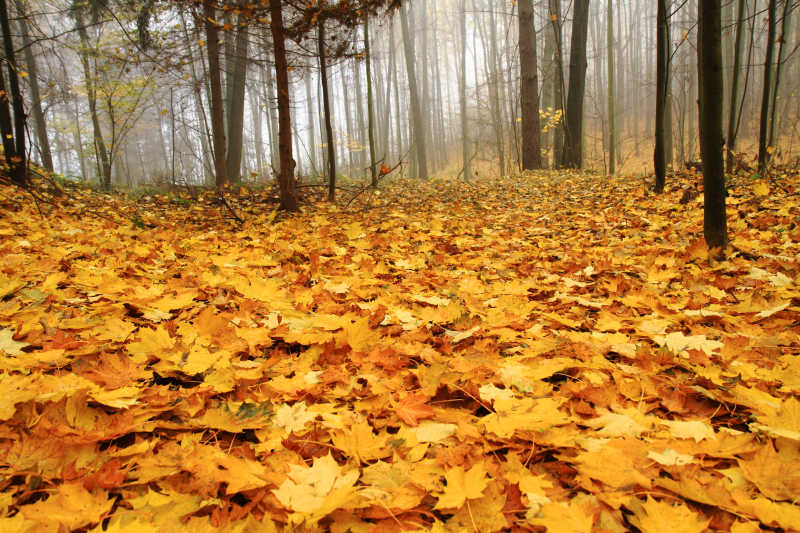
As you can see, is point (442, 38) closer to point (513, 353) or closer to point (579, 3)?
point (579, 3)

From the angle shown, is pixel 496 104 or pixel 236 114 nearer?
pixel 236 114

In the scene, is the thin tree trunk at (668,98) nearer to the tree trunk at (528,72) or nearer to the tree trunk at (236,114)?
the tree trunk at (528,72)

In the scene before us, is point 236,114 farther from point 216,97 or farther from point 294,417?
point 294,417

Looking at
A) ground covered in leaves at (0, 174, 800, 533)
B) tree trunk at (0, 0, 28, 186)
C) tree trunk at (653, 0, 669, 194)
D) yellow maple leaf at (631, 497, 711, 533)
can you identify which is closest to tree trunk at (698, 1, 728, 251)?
ground covered in leaves at (0, 174, 800, 533)

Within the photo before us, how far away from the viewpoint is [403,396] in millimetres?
1207

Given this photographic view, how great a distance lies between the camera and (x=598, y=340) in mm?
1539

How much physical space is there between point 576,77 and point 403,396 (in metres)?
9.59

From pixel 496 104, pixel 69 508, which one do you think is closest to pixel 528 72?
pixel 496 104

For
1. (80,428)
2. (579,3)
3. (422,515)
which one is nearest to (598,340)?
(422,515)

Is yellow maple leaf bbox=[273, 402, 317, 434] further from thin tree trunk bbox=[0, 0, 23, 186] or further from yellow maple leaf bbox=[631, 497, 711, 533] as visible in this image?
thin tree trunk bbox=[0, 0, 23, 186]

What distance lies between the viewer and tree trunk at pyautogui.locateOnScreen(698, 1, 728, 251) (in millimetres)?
2423

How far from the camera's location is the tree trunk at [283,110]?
497 centimetres

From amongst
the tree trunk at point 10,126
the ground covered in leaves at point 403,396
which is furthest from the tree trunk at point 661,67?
the tree trunk at point 10,126

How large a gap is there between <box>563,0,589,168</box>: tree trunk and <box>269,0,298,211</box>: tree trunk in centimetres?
597
